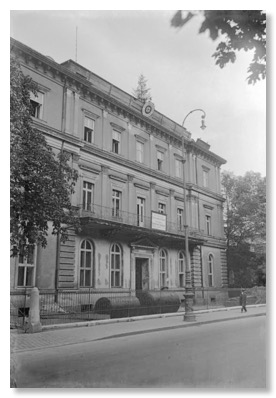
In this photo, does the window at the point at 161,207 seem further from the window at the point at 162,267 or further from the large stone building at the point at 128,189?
the window at the point at 162,267

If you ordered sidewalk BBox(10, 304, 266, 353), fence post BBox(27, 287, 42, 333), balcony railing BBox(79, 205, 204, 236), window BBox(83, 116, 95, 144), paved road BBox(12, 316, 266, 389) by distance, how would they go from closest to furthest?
paved road BBox(12, 316, 266, 389), sidewalk BBox(10, 304, 266, 353), fence post BBox(27, 287, 42, 333), balcony railing BBox(79, 205, 204, 236), window BBox(83, 116, 95, 144)

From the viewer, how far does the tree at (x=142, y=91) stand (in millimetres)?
6166

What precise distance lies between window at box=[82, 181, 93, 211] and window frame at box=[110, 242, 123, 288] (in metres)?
0.96

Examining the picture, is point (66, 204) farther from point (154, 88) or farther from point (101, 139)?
point (154, 88)

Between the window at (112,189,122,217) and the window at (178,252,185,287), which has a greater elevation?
the window at (112,189,122,217)

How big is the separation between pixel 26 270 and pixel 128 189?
276 centimetres

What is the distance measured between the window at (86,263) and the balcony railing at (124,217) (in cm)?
58

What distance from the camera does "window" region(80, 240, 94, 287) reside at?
6.76 meters

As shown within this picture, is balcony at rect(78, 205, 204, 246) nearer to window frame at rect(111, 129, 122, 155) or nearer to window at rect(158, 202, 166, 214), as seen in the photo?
window at rect(158, 202, 166, 214)

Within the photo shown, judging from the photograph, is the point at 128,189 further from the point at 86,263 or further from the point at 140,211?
the point at 86,263

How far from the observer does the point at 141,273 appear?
290 inches

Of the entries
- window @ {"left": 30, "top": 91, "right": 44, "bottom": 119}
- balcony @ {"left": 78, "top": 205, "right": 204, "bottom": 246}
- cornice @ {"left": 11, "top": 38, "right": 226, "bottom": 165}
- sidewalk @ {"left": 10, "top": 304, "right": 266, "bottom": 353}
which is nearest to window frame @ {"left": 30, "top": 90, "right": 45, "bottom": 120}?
window @ {"left": 30, "top": 91, "right": 44, "bottom": 119}

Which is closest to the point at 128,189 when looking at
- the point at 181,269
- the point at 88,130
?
the point at 88,130

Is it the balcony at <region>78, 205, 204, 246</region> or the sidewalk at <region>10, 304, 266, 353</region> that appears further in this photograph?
the balcony at <region>78, 205, 204, 246</region>
